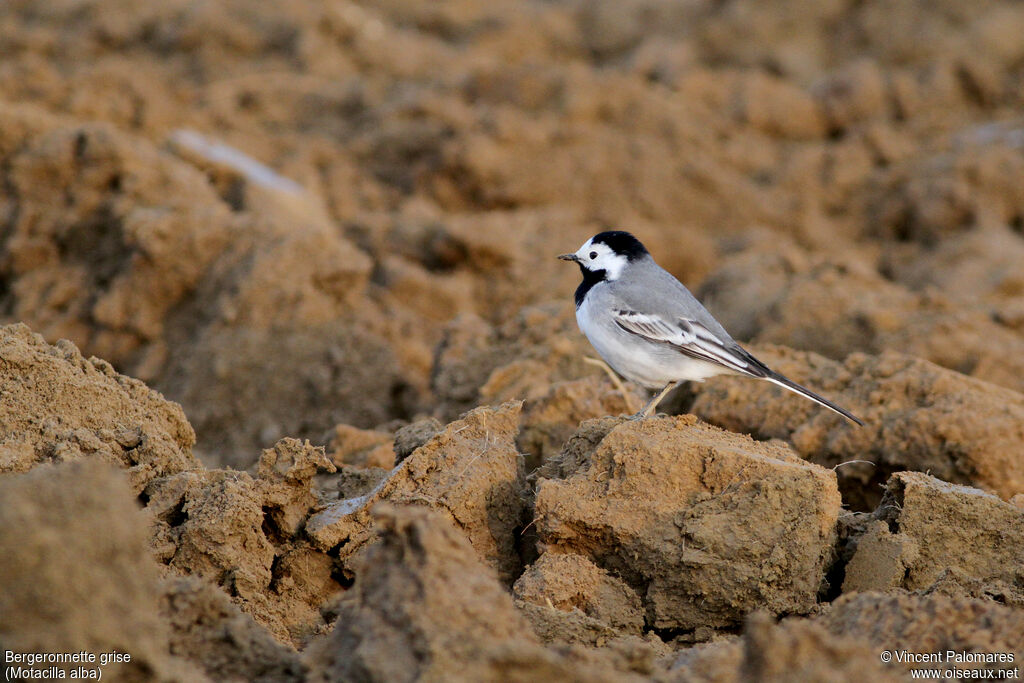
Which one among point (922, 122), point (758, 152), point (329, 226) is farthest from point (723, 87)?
point (329, 226)

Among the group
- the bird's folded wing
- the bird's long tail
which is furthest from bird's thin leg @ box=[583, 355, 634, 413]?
the bird's long tail

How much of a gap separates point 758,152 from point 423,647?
10.1m

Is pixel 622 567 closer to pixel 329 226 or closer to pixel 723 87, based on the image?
pixel 329 226

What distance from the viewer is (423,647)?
298 cm

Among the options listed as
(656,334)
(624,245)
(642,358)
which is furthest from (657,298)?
(624,245)

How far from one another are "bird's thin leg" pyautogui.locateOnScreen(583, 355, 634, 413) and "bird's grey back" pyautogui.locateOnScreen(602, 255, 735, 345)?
59 centimetres

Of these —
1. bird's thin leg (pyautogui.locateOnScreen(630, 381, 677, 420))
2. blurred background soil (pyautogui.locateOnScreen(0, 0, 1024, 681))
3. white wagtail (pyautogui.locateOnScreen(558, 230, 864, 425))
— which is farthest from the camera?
white wagtail (pyautogui.locateOnScreen(558, 230, 864, 425))

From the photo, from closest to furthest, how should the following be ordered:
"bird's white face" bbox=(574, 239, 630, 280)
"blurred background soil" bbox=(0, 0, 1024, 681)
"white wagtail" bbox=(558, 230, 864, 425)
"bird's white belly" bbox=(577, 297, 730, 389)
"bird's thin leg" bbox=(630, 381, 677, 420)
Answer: "blurred background soil" bbox=(0, 0, 1024, 681) < "bird's thin leg" bbox=(630, 381, 677, 420) < "white wagtail" bbox=(558, 230, 864, 425) < "bird's white belly" bbox=(577, 297, 730, 389) < "bird's white face" bbox=(574, 239, 630, 280)

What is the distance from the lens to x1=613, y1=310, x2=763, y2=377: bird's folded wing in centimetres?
Answer: 548

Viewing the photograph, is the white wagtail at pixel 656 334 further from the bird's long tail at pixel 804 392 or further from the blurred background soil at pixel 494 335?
the blurred background soil at pixel 494 335

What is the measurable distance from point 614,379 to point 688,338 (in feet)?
2.71

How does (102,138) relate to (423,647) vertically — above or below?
below

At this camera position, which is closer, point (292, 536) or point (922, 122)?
point (292, 536)

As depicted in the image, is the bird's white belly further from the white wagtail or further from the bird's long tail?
the bird's long tail
